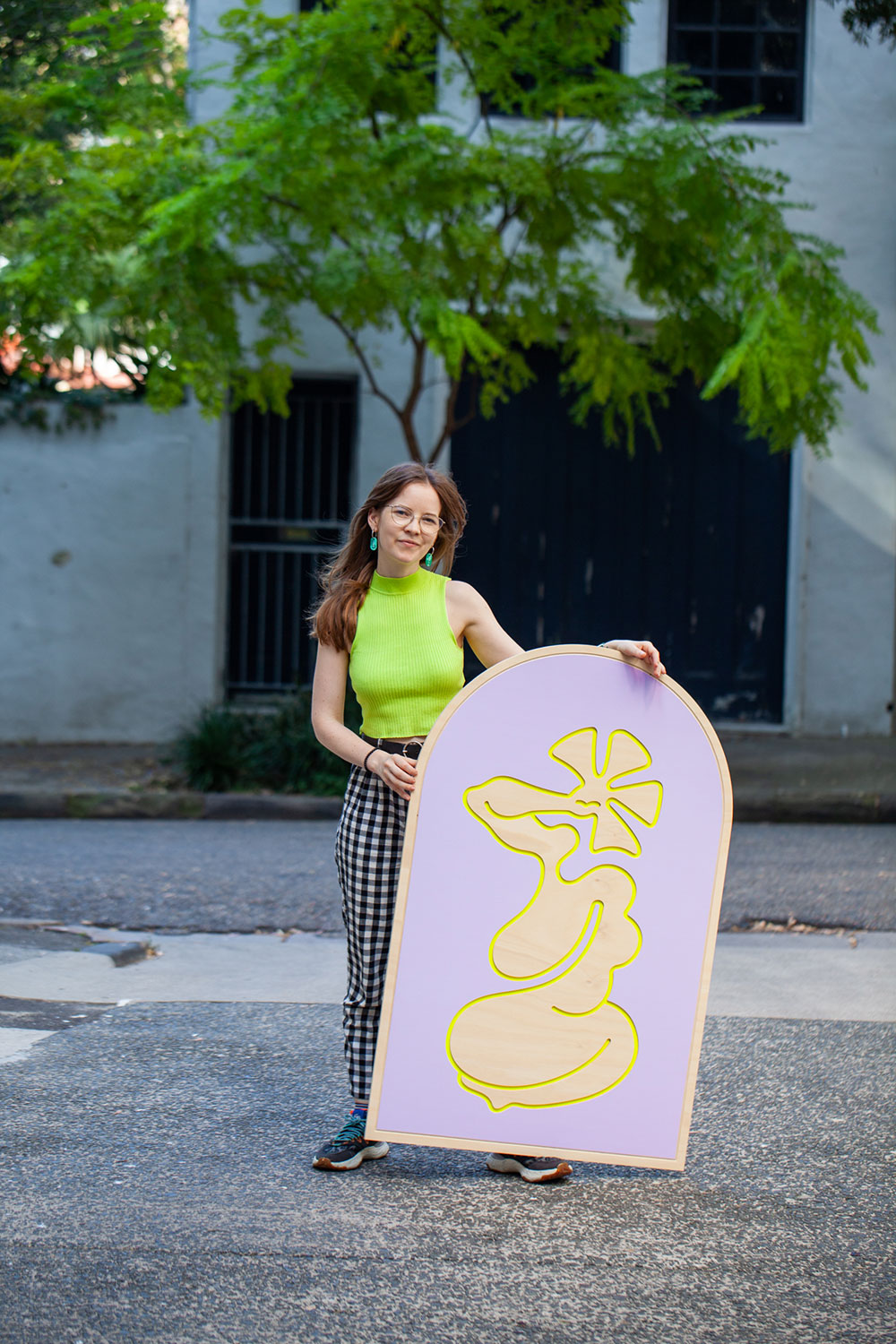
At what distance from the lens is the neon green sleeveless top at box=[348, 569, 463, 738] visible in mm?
3311

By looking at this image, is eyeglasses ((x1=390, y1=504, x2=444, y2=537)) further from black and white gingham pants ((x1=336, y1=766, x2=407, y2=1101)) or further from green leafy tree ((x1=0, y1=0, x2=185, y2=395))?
green leafy tree ((x1=0, y1=0, x2=185, y2=395))

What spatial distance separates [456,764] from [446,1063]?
0.73 meters

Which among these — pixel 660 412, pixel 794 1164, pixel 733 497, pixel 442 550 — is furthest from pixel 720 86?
pixel 794 1164

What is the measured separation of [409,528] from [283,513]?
28.5 feet

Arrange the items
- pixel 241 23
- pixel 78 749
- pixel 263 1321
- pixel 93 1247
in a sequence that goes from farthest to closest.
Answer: pixel 78 749, pixel 241 23, pixel 93 1247, pixel 263 1321

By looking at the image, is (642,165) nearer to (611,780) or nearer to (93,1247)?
(611,780)

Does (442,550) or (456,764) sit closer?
(456,764)

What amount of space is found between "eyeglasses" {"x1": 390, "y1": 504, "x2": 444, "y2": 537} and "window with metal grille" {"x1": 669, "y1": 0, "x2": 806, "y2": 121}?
9832 millimetres

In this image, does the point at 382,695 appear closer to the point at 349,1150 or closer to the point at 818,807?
the point at 349,1150

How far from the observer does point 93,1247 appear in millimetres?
2848

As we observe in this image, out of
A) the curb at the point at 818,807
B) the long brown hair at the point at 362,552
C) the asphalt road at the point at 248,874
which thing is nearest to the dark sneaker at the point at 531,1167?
the long brown hair at the point at 362,552

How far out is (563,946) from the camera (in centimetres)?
313

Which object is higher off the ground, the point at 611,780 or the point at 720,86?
the point at 720,86

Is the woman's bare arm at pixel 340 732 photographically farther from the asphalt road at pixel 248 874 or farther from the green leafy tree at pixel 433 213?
the green leafy tree at pixel 433 213
